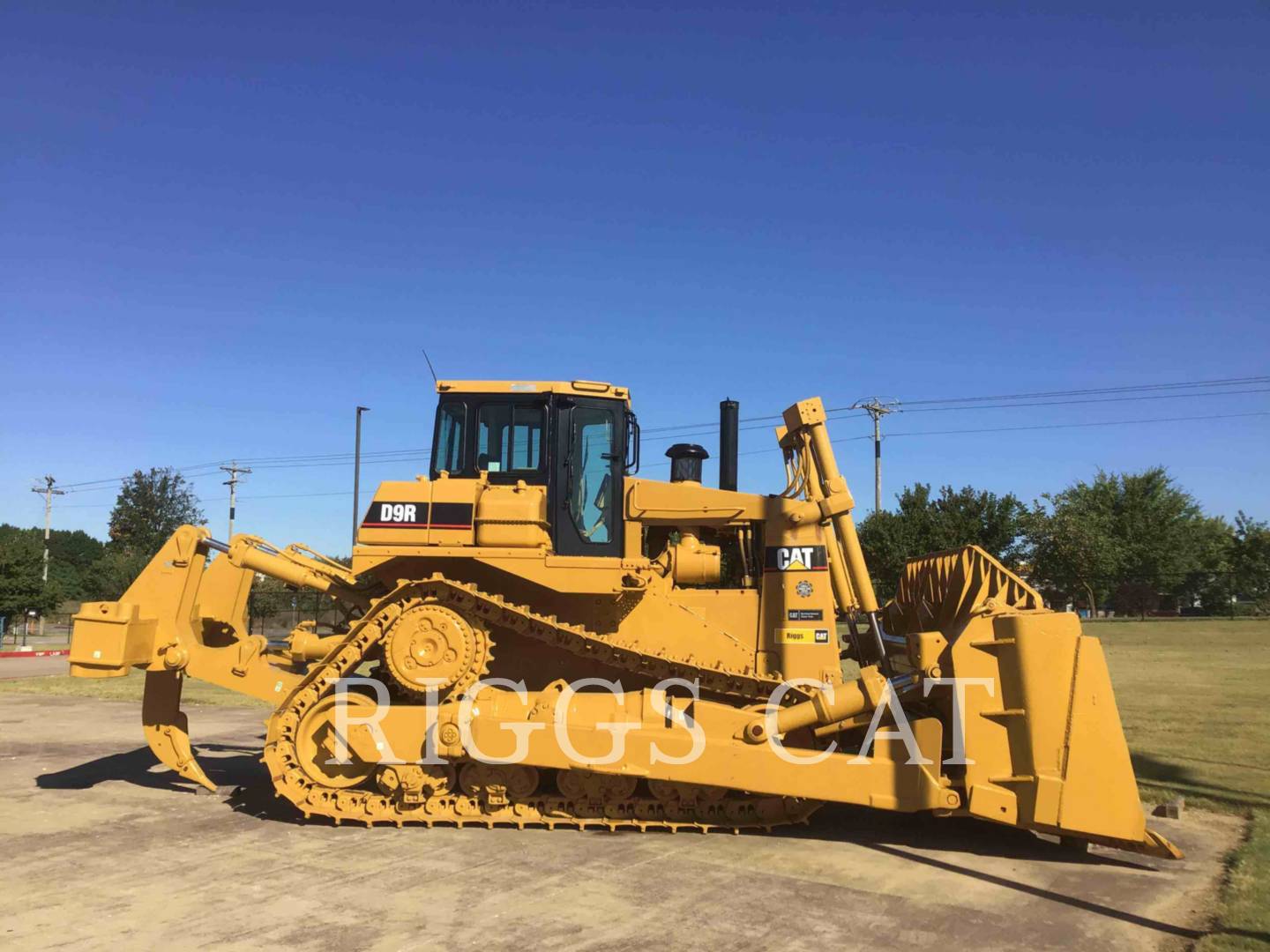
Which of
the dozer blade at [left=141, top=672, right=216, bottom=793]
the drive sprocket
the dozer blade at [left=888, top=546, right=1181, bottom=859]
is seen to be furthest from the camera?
the dozer blade at [left=141, top=672, right=216, bottom=793]

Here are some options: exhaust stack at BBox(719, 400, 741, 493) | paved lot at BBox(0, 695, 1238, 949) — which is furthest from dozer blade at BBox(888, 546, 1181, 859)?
exhaust stack at BBox(719, 400, 741, 493)

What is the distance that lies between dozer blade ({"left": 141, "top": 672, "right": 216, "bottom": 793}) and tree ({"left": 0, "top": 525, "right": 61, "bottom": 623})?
127 ft

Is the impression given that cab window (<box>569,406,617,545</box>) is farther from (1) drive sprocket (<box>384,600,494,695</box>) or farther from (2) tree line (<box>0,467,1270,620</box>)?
(2) tree line (<box>0,467,1270,620</box>)

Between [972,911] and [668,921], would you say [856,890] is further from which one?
[668,921]

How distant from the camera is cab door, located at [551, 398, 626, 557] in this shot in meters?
8.70

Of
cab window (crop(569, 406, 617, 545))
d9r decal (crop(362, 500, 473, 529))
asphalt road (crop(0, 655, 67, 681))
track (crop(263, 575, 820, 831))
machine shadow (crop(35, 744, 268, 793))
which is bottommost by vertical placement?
asphalt road (crop(0, 655, 67, 681))

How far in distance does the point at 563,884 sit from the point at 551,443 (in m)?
4.21

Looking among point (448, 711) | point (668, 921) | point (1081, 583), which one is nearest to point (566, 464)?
point (448, 711)

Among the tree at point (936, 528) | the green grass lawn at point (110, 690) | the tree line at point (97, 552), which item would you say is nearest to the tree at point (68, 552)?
the tree line at point (97, 552)

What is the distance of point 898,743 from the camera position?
7676mm

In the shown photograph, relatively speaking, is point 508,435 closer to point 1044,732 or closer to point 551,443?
point 551,443

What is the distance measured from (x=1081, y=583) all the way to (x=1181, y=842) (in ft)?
172

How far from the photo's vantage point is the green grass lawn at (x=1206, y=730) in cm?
643

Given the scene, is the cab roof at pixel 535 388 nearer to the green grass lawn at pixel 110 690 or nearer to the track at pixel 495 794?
the track at pixel 495 794
